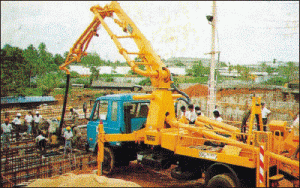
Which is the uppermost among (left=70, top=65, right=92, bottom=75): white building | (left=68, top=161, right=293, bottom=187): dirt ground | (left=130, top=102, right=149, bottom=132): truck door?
(left=70, top=65, right=92, bottom=75): white building

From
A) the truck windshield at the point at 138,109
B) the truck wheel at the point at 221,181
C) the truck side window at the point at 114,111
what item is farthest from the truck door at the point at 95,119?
the truck wheel at the point at 221,181

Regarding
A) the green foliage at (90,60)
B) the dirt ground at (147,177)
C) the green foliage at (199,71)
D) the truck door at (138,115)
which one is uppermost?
the green foliage at (90,60)

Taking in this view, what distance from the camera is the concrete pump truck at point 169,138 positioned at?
204 inches

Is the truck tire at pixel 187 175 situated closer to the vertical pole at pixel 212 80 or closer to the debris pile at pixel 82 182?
the debris pile at pixel 82 182

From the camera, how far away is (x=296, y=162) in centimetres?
470

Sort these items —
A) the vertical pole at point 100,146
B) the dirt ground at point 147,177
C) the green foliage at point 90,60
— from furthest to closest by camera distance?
1. the green foliage at point 90,60
2. the vertical pole at point 100,146
3. the dirt ground at point 147,177

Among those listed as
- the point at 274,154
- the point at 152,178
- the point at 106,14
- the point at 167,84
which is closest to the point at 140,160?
the point at 152,178

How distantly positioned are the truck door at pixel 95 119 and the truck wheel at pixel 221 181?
160 inches

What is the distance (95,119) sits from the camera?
29.4 ft

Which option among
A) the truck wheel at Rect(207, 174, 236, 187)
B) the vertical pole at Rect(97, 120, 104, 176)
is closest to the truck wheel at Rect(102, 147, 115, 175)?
the vertical pole at Rect(97, 120, 104, 176)

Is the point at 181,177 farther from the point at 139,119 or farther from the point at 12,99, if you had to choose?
the point at 12,99

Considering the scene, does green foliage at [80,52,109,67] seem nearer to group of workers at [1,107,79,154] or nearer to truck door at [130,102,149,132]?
group of workers at [1,107,79,154]

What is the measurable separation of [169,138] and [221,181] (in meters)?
1.65

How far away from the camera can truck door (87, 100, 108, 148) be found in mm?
8617
